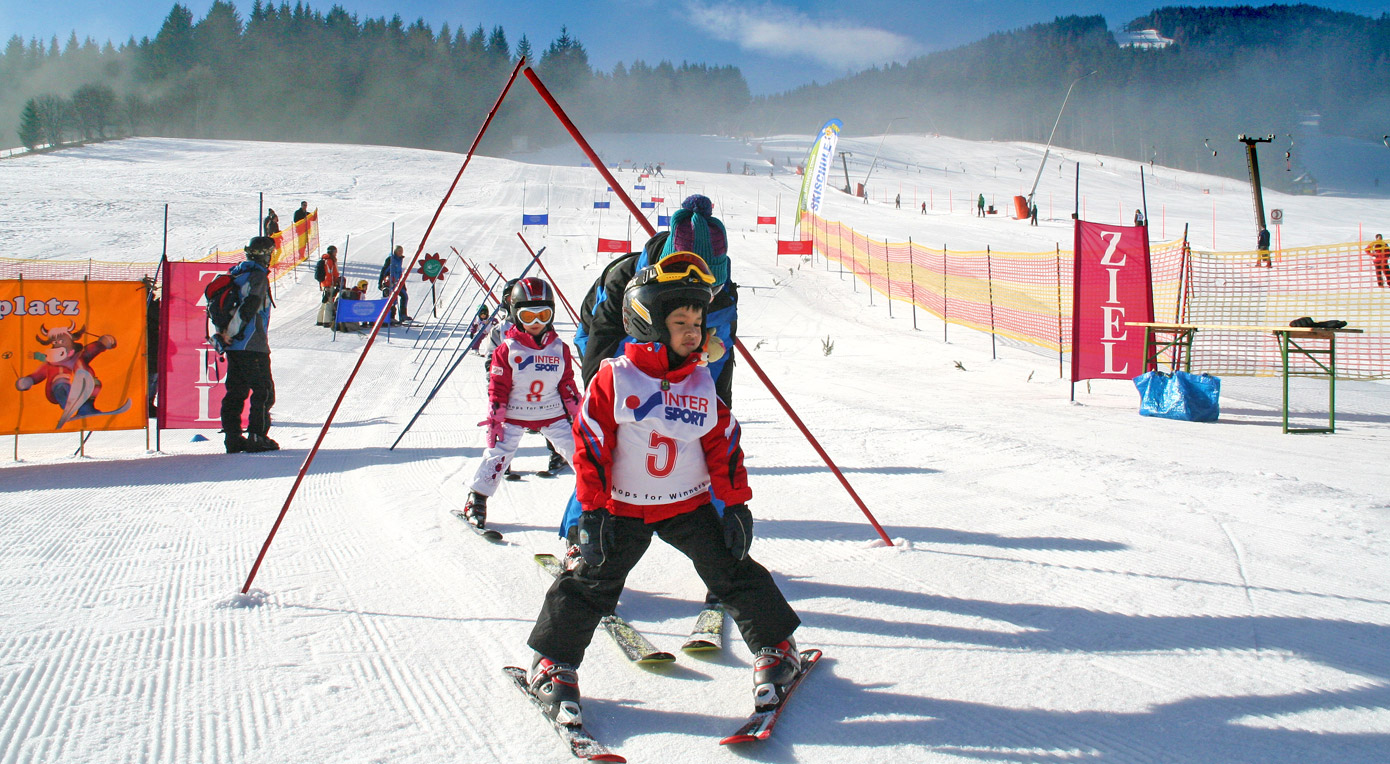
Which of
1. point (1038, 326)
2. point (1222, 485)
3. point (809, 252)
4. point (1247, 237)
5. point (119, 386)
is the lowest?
point (1222, 485)

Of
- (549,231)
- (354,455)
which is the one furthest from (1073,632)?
(549,231)

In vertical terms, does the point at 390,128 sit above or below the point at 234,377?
above

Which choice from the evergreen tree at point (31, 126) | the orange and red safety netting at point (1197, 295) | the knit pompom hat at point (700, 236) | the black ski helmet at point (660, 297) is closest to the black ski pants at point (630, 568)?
the black ski helmet at point (660, 297)

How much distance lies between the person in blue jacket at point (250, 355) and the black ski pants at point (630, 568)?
18.5ft

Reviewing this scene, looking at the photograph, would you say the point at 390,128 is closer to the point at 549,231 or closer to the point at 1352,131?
the point at 549,231

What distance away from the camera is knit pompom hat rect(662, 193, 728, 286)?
3.05 m

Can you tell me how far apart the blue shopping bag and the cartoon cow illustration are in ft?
33.4

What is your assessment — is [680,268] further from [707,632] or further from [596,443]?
[707,632]

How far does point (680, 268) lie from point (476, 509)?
2.63m

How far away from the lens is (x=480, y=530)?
14.0 feet

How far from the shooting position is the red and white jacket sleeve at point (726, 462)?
2445 millimetres

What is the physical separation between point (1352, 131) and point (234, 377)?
15410cm

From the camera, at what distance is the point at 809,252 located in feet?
79.7

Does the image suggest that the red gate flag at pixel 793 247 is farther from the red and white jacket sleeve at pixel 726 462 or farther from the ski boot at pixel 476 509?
the red and white jacket sleeve at pixel 726 462
